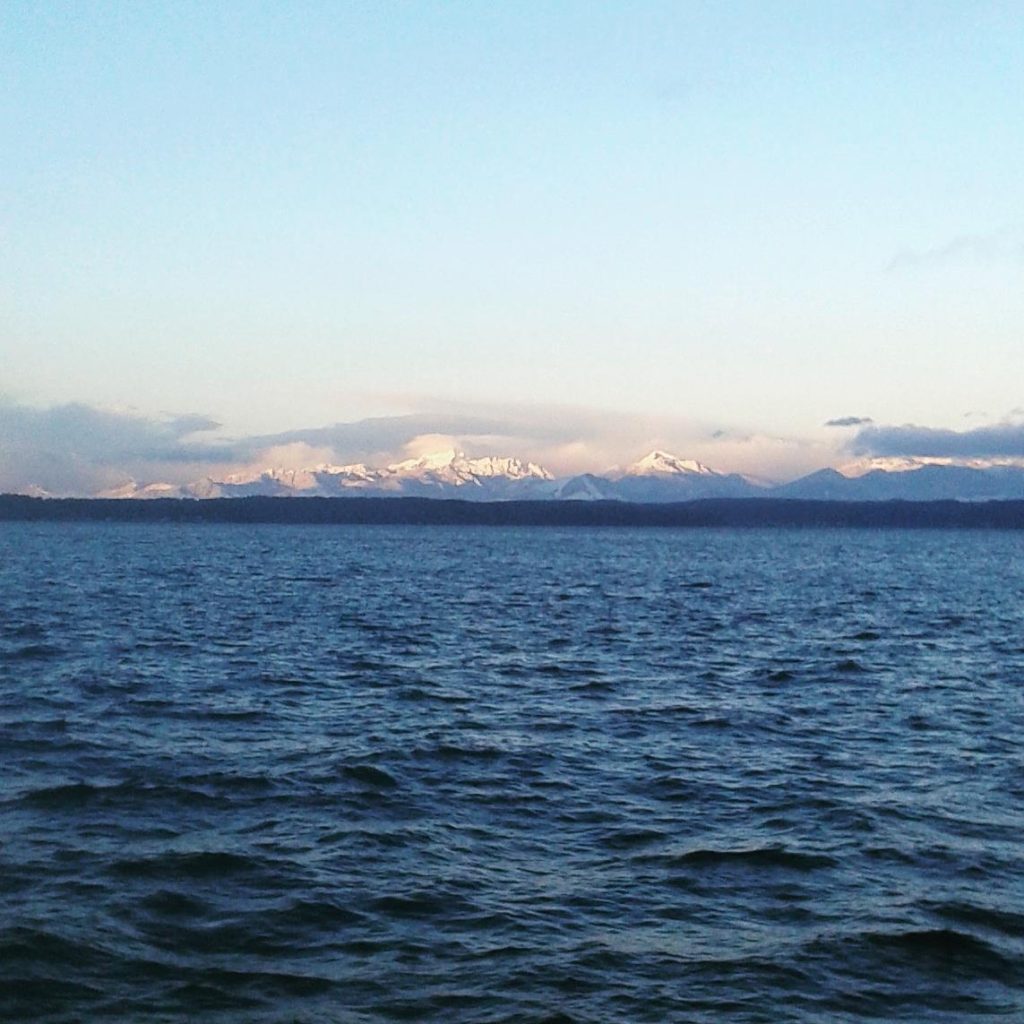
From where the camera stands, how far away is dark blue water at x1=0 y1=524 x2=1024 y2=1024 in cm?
1368

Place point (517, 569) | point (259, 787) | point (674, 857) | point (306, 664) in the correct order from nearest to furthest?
1. point (674, 857)
2. point (259, 787)
3. point (306, 664)
4. point (517, 569)

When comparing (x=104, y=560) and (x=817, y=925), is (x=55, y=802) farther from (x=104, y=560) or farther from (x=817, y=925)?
(x=104, y=560)

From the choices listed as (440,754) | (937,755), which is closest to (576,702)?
(440,754)

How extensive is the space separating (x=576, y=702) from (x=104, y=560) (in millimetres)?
86558

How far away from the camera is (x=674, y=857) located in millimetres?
17984

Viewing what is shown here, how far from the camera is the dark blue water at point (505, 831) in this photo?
13.7 metres

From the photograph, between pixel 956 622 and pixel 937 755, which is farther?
pixel 956 622

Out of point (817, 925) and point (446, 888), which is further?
point (446, 888)

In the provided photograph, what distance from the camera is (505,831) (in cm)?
1925

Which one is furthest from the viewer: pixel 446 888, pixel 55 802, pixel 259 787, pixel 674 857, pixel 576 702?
pixel 576 702

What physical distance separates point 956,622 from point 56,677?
129 ft

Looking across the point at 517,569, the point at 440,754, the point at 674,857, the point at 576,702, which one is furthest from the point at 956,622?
the point at 517,569

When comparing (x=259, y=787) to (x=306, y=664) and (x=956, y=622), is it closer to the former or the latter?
(x=306, y=664)

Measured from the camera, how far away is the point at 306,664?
121 ft
